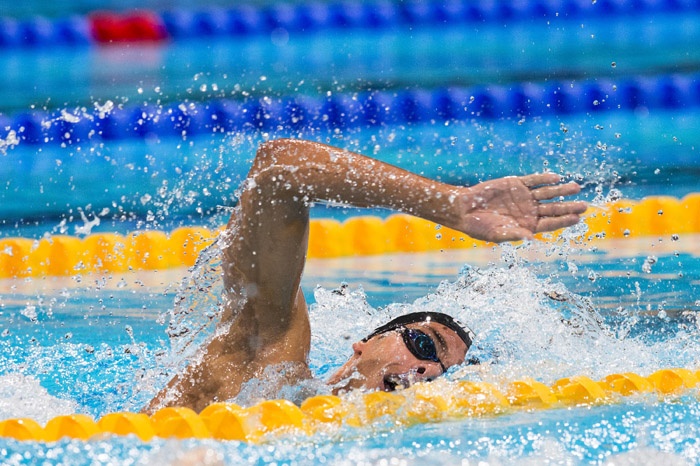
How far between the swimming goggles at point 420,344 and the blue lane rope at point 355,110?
10.9ft

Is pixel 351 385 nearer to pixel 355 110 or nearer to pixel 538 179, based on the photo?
pixel 538 179

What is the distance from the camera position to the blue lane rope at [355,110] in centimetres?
542

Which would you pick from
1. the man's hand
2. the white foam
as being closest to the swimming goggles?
the man's hand

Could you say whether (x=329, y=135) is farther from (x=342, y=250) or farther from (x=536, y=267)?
(x=536, y=267)

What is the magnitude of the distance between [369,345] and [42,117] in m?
3.98

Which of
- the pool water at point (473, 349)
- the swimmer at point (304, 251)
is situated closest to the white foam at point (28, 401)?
the pool water at point (473, 349)

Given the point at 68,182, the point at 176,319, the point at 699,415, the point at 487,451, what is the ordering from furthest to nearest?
the point at 68,182
the point at 176,319
the point at 699,415
the point at 487,451

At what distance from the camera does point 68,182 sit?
17.0 ft

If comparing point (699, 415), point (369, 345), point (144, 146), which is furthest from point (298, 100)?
point (699, 415)

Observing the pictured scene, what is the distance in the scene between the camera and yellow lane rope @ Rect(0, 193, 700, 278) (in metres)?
3.97

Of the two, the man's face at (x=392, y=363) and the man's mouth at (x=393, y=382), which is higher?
the man's face at (x=392, y=363)

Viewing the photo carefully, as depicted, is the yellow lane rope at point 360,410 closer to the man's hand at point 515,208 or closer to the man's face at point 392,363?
the man's face at point 392,363

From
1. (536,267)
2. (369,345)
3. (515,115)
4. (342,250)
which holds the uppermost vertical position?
(515,115)

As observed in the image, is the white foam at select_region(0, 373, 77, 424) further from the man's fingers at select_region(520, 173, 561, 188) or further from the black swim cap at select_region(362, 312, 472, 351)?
the man's fingers at select_region(520, 173, 561, 188)
